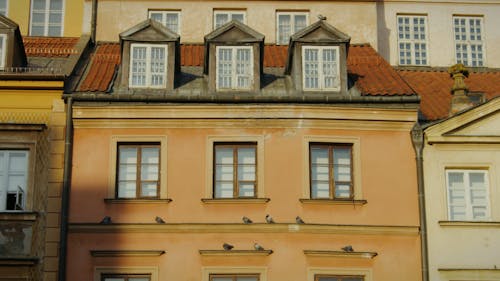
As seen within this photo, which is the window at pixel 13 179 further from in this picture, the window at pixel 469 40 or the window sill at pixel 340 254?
the window at pixel 469 40

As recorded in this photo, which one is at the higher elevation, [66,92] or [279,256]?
[66,92]

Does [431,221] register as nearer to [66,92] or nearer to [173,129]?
[173,129]

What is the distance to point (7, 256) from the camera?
21.0 metres

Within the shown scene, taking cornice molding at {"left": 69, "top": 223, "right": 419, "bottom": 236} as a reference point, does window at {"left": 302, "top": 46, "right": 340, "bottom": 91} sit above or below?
above

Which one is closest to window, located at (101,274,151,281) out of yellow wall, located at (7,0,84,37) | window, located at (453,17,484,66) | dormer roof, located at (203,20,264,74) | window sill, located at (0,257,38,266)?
window sill, located at (0,257,38,266)

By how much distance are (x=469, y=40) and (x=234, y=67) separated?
10.0m

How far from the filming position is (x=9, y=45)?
2353cm

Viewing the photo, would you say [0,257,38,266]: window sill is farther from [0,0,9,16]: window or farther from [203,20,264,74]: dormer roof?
[0,0,9,16]: window

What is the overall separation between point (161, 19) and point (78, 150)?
7795 mm

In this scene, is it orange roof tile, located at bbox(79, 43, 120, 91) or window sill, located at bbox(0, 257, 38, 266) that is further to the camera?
orange roof tile, located at bbox(79, 43, 120, 91)

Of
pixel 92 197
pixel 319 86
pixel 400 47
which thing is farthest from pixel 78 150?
pixel 400 47

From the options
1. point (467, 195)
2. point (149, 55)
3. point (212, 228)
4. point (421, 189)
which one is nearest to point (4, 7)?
point (149, 55)

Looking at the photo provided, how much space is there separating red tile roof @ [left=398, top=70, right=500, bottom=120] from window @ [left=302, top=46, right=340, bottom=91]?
292 cm

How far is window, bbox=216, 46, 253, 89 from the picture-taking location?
76.2 ft
